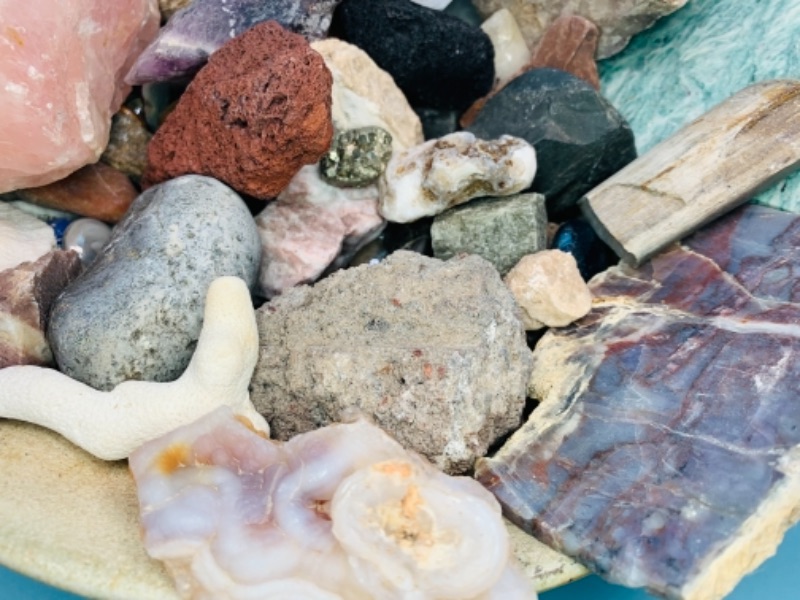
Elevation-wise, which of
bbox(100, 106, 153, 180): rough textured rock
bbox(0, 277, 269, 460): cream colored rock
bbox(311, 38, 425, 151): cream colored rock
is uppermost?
bbox(311, 38, 425, 151): cream colored rock

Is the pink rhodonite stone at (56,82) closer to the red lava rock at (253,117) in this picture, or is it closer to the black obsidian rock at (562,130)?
the red lava rock at (253,117)

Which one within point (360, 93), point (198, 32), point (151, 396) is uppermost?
point (198, 32)

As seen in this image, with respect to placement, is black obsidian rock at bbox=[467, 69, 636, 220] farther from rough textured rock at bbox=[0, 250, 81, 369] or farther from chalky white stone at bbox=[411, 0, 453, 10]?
rough textured rock at bbox=[0, 250, 81, 369]

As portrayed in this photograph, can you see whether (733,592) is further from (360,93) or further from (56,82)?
(56,82)

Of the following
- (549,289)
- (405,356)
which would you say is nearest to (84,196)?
(405,356)

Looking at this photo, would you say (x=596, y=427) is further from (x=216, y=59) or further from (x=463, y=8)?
(x=463, y=8)

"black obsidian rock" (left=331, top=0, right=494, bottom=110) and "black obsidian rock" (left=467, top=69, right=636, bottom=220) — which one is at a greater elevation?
"black obsidian rock" (left=331, top=0, right=494, bottom=110)

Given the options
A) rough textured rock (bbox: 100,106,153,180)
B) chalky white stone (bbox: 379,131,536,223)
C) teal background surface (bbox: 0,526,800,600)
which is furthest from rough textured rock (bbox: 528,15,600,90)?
teal background surface (bbox: 0,526,800,600)
